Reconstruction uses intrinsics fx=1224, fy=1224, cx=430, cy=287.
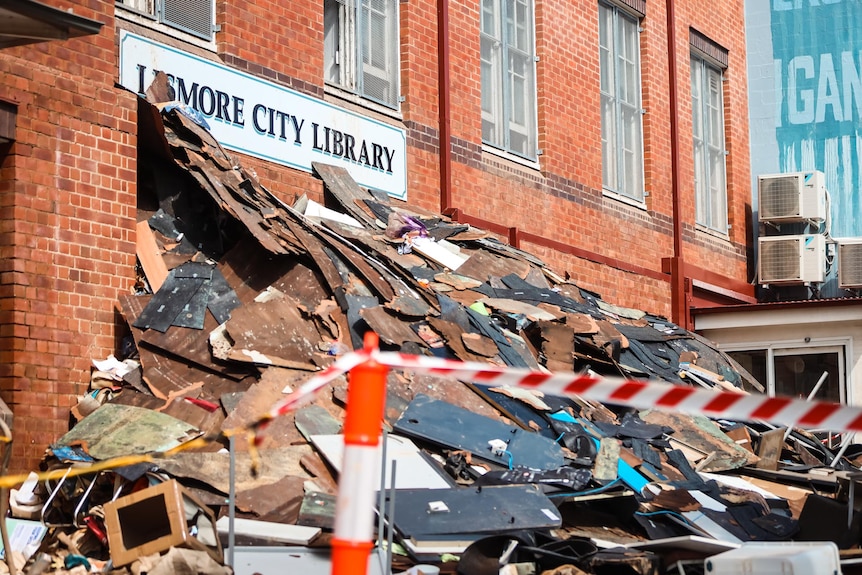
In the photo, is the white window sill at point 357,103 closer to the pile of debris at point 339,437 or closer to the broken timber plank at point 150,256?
the pile of debris at point 339,437

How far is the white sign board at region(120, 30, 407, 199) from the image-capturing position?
461 inches

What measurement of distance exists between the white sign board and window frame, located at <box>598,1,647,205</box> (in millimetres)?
5752

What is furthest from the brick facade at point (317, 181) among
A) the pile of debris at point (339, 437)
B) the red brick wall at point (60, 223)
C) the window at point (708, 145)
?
the pile of debris at point (339, 437)

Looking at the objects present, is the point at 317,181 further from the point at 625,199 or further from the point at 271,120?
the point at 625,199

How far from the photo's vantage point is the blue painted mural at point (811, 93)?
23188 mm

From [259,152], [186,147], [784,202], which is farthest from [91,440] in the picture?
[784,202]

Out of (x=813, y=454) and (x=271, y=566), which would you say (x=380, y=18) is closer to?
(x=813, y=454)

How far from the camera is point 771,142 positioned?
23906 millimetres

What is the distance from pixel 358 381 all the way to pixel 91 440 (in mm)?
4894

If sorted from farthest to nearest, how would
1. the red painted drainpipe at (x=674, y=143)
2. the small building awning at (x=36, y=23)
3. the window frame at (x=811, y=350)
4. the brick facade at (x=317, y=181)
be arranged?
the red painted drainpipe at (x=674, y=143) → the window frame at (x=811, y=350) → the brick facade at (x=317, y=181) → the small building awning at (x=36, y=23)

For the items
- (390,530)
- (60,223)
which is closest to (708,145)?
(60,223)

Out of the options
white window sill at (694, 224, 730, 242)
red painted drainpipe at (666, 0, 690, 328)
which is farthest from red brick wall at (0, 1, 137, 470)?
white window sill at (694, 224, 730, 242)

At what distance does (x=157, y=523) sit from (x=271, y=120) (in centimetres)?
620

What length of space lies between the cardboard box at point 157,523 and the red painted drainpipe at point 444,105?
829 centimetres
